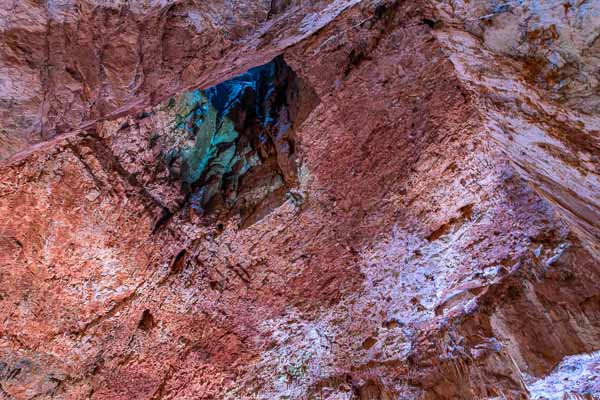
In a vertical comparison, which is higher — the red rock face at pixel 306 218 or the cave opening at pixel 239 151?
the cave opening at pixel 239 151

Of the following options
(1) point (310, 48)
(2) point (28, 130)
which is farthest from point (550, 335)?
(2) point (28, 130)

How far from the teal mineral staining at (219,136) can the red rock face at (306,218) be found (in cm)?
5

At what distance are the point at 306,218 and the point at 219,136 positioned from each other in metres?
0.67

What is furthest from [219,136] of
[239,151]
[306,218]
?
[306,218]

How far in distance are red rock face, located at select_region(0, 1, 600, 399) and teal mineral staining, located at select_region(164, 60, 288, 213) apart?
52 mm

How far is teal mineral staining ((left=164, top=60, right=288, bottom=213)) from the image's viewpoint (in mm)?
1910

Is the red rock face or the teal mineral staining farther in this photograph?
the teal mineral staining

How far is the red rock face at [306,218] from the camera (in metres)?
1.12

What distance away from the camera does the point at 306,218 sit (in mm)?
1979

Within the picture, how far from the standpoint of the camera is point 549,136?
127cm

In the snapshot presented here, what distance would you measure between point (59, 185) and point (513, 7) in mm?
1731

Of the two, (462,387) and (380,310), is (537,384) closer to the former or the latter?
(462,387)

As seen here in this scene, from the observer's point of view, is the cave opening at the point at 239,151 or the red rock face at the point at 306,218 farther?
the cave opening at the point at 239,151

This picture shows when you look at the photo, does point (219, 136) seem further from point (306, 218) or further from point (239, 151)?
point (306, 218)
